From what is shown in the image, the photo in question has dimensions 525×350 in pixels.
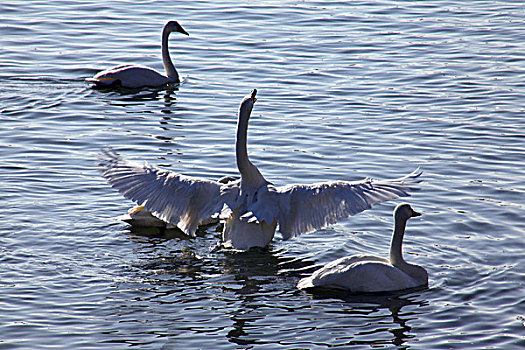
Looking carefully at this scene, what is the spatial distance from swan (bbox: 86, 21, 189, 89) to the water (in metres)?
0.22

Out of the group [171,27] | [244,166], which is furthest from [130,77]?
[244,166]

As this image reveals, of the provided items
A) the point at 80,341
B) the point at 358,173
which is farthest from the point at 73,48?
the point at 80,341

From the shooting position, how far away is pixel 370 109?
15805 mm

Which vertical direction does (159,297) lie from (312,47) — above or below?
below

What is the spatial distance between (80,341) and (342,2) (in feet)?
54.4

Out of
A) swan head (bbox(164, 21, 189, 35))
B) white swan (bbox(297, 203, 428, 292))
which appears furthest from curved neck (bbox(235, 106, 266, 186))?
swan head (bbox(164, 21, 189, 35))

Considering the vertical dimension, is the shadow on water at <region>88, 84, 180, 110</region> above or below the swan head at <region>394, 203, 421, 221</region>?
above

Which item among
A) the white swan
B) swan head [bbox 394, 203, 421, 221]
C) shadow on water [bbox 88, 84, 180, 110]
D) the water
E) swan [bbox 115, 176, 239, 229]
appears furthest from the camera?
shadow on water [bbox 88, 84, 180, 110]

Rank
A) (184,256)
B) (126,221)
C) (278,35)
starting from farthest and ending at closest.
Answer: (278,35), (126,221), (184,256)

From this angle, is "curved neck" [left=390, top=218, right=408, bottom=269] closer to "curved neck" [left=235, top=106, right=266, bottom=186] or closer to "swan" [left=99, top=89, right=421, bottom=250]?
"swan" [left=99, top=89, right=421, bottom=250]

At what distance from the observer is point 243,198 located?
10945 mm

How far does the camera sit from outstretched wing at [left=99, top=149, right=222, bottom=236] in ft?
36.1

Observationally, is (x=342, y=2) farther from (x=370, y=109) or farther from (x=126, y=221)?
(x=126, y=221)

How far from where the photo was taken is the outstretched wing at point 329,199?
399 inches
